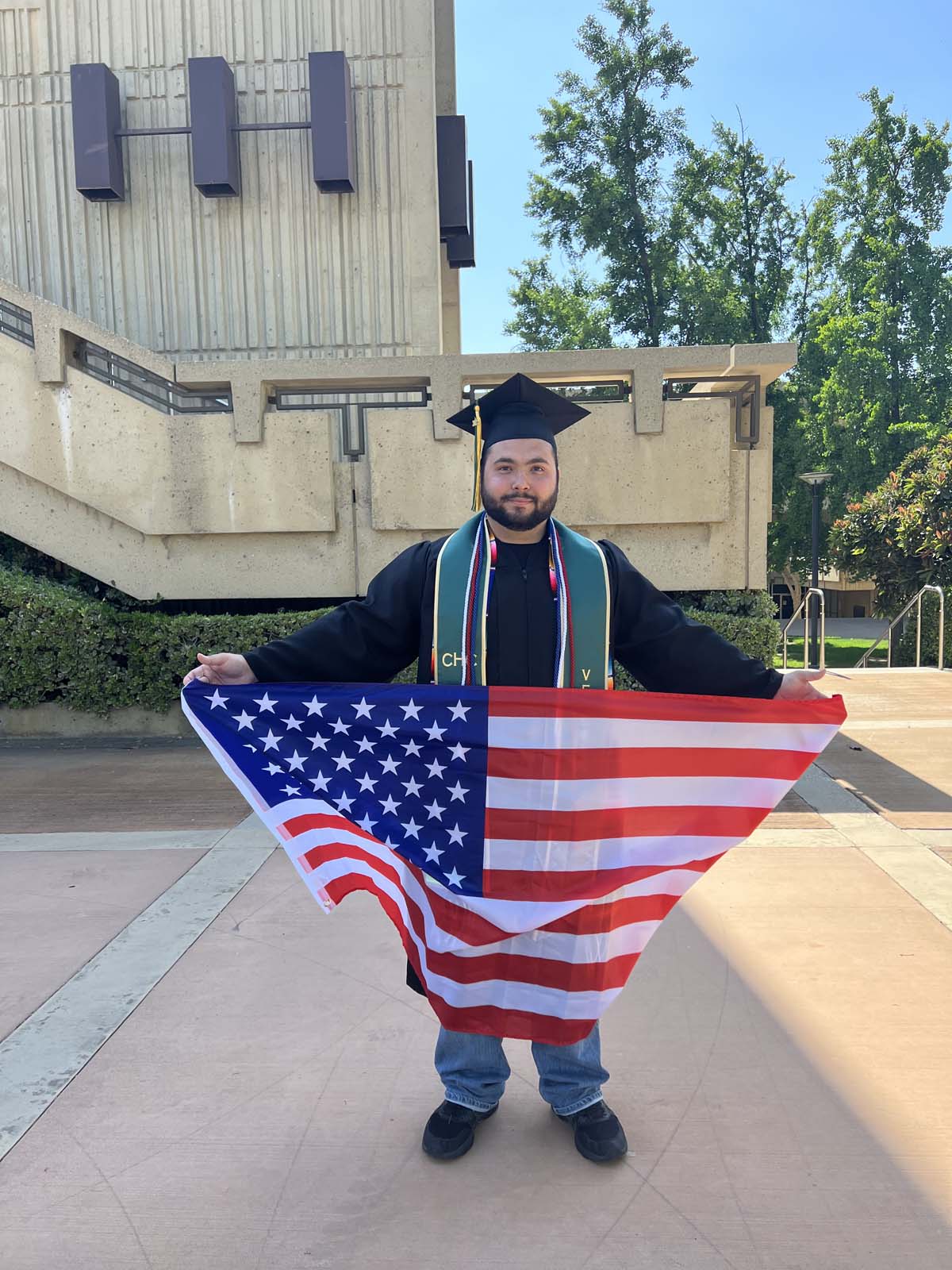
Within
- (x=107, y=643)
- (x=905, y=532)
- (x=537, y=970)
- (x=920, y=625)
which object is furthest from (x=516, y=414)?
(x=905, y=532)

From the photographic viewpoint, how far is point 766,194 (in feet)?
98.1

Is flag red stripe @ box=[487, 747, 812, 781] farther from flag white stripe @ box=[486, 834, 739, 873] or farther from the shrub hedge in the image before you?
the shrub hedge

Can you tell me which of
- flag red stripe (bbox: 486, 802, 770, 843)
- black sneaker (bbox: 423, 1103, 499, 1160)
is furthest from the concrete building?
black sneaker (bbox: 423, 1103, 499, 1160)

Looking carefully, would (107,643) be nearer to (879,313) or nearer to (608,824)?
(608,824)

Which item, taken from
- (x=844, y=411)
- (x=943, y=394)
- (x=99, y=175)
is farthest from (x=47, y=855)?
(x=943, y=394)

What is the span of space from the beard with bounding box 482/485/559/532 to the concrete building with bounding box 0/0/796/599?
5.47 m

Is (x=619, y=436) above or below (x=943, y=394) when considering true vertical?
below

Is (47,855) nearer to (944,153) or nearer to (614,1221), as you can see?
(614,1221)

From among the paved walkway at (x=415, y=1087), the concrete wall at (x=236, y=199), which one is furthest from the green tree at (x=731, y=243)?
the paved walkway at (x=415, y=1087)

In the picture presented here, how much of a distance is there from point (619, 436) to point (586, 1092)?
6.29 m

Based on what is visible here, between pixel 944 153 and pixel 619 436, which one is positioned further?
pixel 944 153

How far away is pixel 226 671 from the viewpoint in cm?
293

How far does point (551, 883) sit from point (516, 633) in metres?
0.72

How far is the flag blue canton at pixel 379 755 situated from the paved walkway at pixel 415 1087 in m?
0.82
